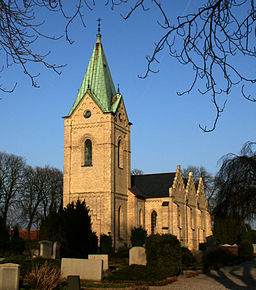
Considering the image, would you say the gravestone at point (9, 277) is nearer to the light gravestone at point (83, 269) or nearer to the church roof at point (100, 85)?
the light gravestone at point (83, 269)

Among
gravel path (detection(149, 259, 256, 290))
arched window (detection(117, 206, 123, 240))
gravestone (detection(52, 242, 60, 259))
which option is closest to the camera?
gravel path (detection(149, 259, 256, 290))

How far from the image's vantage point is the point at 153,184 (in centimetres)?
4603

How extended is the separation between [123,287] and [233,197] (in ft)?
44.0

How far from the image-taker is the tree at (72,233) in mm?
23758

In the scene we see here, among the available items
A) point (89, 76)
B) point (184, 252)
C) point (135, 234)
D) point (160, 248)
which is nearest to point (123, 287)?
point (160, 248)

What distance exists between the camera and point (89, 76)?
40.8 metres

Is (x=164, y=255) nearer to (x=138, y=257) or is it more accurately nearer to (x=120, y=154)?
(x=138, y=257)

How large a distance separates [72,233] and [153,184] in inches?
899

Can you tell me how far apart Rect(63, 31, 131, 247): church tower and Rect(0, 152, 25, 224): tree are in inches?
518

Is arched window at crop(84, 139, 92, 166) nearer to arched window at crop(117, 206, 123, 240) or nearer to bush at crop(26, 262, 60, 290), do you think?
arched window at crop(117, 206, 123, 240)

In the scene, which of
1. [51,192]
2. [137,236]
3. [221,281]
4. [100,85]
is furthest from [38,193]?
[221,281]

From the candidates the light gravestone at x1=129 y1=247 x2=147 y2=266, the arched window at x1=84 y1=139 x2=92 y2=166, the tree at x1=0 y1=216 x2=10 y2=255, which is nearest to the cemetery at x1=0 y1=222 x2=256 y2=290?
the light gravestone at x1=129 y1=247 x2=147 y2=266

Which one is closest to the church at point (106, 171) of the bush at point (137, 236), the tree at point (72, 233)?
the bush at point (137, 236)

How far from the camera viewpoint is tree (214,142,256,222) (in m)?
24.4
